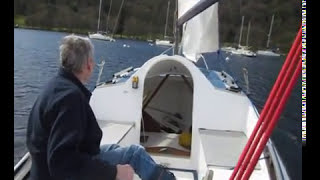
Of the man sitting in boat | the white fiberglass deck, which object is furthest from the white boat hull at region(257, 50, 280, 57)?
the man sitting in boat

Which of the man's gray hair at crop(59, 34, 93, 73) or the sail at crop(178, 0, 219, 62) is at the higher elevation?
the sail at crop(178, 0, 219, 62)

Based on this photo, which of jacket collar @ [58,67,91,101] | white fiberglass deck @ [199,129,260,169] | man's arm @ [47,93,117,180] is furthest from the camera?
white fiberglass deck @ [199,129,260,169]

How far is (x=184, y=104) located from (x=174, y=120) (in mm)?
481

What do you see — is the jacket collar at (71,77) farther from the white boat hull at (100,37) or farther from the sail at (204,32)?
the white boat hull at (100,37)

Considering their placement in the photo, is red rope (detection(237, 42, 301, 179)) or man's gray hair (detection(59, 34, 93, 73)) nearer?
red rope (detection(237, 42, 301, 179))

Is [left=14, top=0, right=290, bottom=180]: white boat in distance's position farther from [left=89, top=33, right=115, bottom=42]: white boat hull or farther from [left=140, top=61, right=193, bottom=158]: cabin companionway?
[left=89, top=33, right=115, bottom=42]: white boat hull

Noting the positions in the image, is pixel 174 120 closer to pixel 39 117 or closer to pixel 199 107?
pixel 199 107

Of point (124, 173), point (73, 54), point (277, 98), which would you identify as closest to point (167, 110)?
point (124, 173)

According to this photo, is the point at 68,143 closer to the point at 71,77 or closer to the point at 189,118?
the point at 71,77

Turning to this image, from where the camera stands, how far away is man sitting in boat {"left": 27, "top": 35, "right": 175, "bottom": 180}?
214 cm

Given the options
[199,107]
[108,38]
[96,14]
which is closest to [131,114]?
[199,107]

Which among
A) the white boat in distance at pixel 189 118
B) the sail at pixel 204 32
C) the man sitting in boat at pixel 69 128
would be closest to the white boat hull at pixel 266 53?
the sail at pixel 204 32
